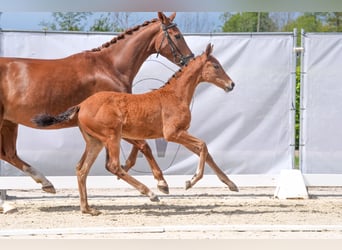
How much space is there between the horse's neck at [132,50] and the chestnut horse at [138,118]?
0.60 metres

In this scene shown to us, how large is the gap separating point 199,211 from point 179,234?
1.69 metres

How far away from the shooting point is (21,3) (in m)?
0.96

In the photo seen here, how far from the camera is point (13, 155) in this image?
6.49m

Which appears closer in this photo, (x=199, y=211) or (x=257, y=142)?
(x=199, y=211)

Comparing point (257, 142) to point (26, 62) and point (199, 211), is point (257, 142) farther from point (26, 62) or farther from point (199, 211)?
point (26, 62)

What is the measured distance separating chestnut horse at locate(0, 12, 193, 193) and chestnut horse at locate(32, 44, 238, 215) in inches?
14.4

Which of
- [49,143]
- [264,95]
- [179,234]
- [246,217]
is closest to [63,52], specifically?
[49,143]

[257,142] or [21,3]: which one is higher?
[21,3]

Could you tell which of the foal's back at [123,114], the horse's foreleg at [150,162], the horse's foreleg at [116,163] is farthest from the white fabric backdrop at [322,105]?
the horse's foreleg at [116,163]

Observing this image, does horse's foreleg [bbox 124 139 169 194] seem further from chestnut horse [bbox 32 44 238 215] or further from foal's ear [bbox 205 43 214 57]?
foal's ear [bbox 205 43 214 57]

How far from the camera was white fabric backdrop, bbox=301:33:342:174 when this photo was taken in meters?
7.86

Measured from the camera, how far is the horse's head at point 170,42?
641 cm

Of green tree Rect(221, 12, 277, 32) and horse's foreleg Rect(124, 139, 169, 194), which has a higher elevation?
green tree Rect(221, 12, 277, 32)

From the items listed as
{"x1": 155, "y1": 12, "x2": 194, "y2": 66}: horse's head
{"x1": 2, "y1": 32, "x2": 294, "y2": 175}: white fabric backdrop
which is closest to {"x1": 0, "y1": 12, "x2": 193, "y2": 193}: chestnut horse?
{"x1": 155, "y1": 12, "x2": 194, "y2": 66}: horse's head
